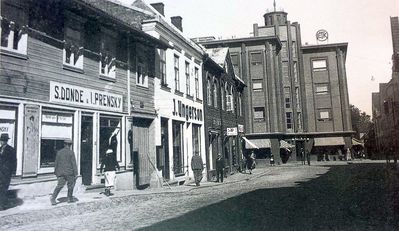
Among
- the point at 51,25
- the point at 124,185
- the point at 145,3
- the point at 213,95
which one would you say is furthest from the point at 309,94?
the point at 51,25

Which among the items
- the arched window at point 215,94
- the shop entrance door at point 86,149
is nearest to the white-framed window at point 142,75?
the shop entrance door at point 86,149

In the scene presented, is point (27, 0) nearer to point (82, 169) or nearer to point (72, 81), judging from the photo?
point (72, 81)

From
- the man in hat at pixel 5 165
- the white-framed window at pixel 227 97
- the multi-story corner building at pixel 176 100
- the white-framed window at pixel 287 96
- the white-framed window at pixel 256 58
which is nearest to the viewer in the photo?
the man in hat at pixel 5 165

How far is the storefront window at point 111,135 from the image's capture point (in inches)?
536

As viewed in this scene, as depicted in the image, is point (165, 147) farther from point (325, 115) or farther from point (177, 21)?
point (325, 115)

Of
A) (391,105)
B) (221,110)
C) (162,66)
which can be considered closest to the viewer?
(162,66)

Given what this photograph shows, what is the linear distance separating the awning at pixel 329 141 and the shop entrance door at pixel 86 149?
42070 mm

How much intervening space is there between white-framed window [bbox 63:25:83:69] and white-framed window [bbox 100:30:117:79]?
4.02ft

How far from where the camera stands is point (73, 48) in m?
12.2

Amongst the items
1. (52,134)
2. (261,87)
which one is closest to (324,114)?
(261,87)

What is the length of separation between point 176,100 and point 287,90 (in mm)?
33980

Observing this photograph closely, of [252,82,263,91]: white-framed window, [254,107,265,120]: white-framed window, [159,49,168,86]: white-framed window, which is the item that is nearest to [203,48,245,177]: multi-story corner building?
[159,49,168,86]: white-framed window

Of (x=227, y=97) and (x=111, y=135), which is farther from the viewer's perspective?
(x=227, y=97)

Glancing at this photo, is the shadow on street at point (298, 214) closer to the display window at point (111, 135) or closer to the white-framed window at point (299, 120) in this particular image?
the display window at point (111, 135)
